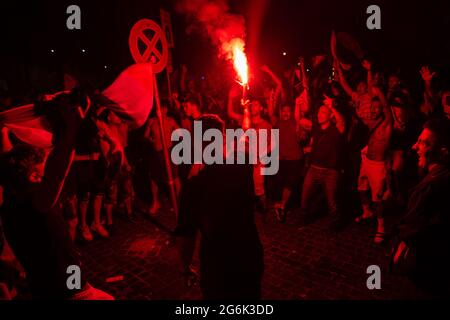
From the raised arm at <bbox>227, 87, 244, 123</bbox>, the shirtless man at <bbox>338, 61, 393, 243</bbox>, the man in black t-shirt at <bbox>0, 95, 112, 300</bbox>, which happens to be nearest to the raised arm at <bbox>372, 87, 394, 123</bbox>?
the shirtless man at <bbox>338, 61, 393, 243</bbox>

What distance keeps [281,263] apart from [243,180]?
2976 mm

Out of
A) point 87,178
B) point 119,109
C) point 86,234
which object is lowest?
point 86,234

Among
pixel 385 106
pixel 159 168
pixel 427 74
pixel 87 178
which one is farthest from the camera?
pixel 159 168

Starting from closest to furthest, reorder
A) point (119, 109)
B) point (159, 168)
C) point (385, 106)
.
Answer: point (119, 109)
point (385, 106)
point (159, 168)

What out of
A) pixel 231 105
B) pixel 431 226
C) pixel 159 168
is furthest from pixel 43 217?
pixel 231 105

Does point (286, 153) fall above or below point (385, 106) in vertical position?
below

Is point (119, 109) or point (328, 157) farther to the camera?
point (328, 157)

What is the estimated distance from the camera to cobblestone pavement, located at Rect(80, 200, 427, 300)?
4391mm

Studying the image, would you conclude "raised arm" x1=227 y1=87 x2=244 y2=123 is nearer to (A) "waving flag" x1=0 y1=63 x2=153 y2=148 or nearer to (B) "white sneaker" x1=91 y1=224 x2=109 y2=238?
(A) "waving flag" x1=0 y1=63 x2=153 y2=148

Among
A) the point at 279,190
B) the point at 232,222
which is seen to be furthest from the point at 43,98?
the point at 279,190

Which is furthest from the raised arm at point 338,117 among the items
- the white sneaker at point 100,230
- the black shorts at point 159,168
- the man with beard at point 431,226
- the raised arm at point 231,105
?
the white sneaker at point 100,230

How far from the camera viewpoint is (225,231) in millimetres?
2678

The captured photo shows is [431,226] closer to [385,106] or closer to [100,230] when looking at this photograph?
[385,106]

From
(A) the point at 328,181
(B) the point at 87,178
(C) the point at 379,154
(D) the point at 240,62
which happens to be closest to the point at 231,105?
(D) the point at 240,62
